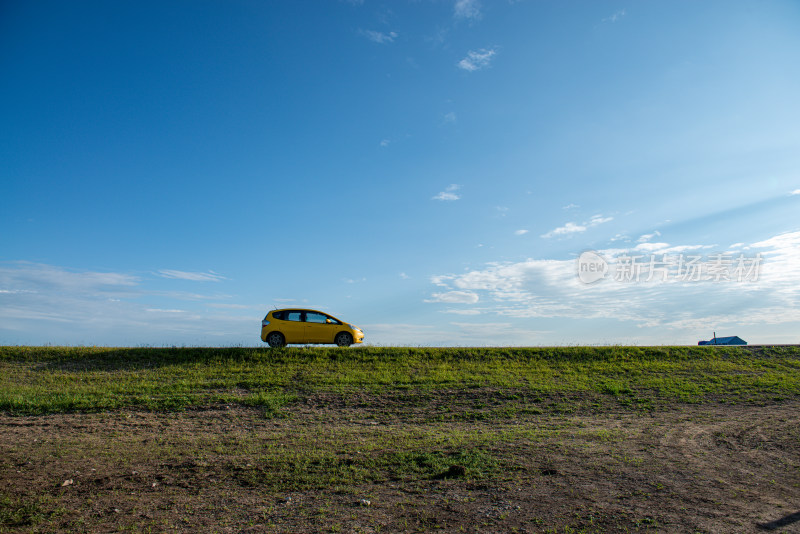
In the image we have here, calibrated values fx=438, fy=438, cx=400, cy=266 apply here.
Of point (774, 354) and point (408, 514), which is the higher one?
point (774, 354)

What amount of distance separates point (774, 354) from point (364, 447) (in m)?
22.0

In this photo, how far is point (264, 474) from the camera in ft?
26.9

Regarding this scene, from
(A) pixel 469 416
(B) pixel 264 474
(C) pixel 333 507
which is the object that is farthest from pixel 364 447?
(A) pixel 469 416

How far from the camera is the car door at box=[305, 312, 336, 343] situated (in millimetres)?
19812

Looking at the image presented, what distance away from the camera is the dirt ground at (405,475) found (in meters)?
6.32

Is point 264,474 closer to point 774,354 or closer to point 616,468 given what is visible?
point 616,468

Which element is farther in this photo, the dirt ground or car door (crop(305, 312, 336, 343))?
car door (crop(305, 312, 336, 343))

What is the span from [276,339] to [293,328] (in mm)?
898

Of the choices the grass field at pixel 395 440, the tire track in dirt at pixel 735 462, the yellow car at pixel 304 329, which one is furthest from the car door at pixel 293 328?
the tire track in dirt at pixel 735 462

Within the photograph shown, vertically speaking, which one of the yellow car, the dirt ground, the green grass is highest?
the yellow car

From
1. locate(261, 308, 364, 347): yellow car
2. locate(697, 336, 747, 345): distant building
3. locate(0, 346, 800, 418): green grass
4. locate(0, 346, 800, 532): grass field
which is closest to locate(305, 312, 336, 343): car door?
locate(261, 308, 364, 347): yellow car

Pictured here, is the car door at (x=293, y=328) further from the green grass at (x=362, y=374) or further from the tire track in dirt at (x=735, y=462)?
the tire track in dirt at (x=735, y=462)

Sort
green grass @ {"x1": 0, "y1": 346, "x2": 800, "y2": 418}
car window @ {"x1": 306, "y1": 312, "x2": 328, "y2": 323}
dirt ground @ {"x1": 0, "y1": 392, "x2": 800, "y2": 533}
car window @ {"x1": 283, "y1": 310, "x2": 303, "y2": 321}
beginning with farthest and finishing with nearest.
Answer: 1. car window @ {"x1": 306, "y1": 312, "x2": 328, "y2": 323}
2. car window @ {"x1": 283, "y1": 310, "x2": 303, "y2": 321}
3. green grass @ {"x1": 0, "y1": 346, "x2": 800, "y2": 418}
4. dirt ground @ {"x1": 0, "y1": 392, "x2": 800, "y2": 533}

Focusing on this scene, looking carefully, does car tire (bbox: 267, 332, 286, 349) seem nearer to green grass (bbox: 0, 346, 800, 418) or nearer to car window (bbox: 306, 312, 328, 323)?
green grass (bbox: 0, 346, 800, 418)
